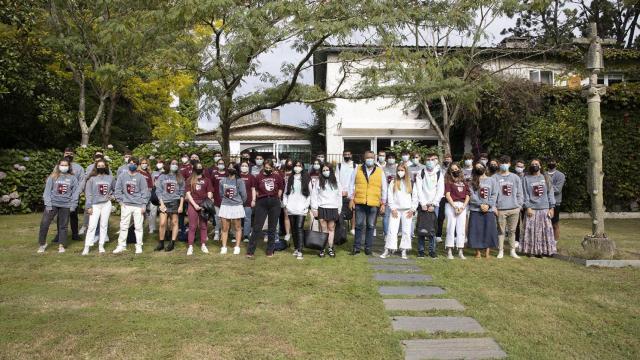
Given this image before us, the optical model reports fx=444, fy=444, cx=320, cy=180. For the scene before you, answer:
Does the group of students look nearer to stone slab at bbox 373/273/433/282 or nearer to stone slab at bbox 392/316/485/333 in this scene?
stone slab at bbox 373/273/433/282

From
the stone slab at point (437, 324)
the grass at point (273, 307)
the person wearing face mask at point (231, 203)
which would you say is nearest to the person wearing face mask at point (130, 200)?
the grass at point (273, 307)

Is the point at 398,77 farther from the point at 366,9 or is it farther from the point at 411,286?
the point at 411,286

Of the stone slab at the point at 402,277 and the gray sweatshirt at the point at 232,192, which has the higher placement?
the gray sweatshirt at the point at 232,192

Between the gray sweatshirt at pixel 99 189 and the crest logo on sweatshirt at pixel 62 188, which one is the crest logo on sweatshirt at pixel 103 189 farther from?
the crest logo on sweatshirt at pixel 62 188

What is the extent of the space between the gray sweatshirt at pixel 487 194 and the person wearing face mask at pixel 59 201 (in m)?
8.03

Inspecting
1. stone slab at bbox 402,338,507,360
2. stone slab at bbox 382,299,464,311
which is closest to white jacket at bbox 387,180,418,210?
stone slab at bbox 382,299,464,311

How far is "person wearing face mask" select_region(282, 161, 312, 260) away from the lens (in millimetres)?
8398

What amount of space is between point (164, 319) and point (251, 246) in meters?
3.45

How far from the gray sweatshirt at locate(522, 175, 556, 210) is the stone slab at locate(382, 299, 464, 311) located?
401 centimetres

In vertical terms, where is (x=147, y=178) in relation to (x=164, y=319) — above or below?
above

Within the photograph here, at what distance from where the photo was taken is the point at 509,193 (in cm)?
866

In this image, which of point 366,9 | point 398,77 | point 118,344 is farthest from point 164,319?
point 398,77

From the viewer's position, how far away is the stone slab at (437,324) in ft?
15.5

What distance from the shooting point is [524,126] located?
15844 mm
